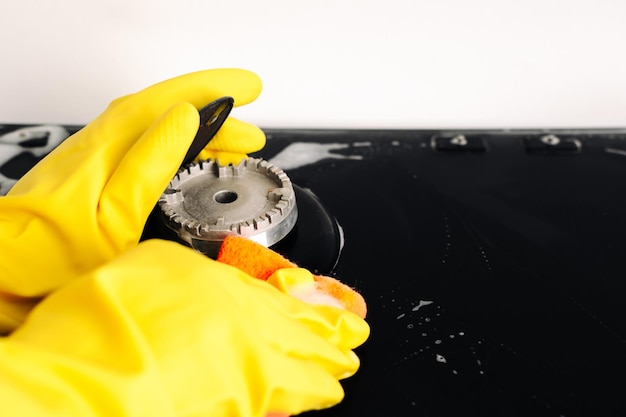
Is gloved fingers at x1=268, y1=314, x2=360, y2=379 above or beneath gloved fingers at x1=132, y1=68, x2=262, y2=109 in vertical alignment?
beneath

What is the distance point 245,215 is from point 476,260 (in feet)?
1.10

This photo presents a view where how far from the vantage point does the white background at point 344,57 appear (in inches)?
51.8

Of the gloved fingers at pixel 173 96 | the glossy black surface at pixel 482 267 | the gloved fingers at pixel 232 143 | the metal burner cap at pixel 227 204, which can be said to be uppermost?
the gloved fingers at pixel 173 96

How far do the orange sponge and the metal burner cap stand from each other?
5 cm

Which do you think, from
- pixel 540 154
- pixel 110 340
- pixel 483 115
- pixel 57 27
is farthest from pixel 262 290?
pixel 57 27

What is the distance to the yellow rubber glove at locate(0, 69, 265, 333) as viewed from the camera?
Answer: 2.35ft

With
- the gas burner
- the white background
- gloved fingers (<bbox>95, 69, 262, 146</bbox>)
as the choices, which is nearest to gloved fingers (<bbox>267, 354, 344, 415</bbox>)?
the gas burner

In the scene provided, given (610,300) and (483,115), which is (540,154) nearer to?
(483,115)

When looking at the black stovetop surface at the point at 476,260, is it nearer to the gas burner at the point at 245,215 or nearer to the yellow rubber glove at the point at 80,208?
the gas burner at the point at 245,215

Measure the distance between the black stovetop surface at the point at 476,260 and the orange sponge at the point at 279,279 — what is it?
0.06 metres

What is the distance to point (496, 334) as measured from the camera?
78cm

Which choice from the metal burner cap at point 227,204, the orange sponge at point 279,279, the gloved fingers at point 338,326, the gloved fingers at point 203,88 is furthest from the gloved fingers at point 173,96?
the gloved fingers at point 338,326

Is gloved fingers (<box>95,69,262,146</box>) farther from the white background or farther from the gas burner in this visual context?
the white background

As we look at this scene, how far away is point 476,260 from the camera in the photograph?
0.90m
